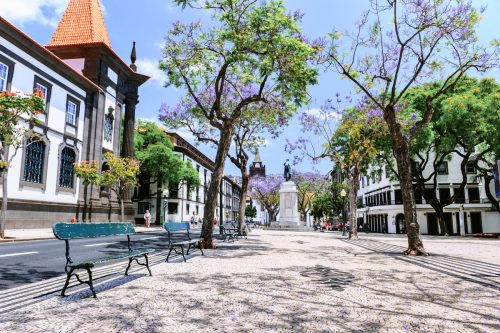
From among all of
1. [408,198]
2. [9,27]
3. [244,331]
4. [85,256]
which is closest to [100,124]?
[9,27]

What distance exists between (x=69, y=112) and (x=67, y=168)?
14.4 ft

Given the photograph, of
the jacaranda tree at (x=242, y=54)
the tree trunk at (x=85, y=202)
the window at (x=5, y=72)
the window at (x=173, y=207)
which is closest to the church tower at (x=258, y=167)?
the window at (x=173, y=207)

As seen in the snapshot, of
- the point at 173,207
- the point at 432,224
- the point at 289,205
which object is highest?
the point at 289,205

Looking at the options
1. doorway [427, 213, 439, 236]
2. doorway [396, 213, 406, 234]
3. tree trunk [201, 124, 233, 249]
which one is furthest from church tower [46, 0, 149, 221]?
doorway [427, 213, 439, 236]

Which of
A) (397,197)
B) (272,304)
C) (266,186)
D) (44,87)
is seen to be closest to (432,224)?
(397,197)

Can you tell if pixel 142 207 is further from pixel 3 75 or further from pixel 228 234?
pixel 228 234

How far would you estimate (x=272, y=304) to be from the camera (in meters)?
5.04

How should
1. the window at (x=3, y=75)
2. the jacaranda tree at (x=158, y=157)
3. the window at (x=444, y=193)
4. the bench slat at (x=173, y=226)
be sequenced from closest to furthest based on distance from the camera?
the bench slat at (x=173, y=226) → the window at (x=3, y=75) → the jacaranda tree at (x=158, y=157) → the window at (x=444, y=193)

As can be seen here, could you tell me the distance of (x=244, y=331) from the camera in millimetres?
3871

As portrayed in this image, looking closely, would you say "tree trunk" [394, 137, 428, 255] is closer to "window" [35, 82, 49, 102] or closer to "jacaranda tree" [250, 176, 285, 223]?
"window" [35, 82, 49, 102]

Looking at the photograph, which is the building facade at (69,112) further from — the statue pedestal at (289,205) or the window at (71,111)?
the statue pedestal at (289,205)

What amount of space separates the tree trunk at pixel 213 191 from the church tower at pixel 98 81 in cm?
1993

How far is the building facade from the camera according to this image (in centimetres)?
2394

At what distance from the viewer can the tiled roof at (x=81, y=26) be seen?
33906 mm
